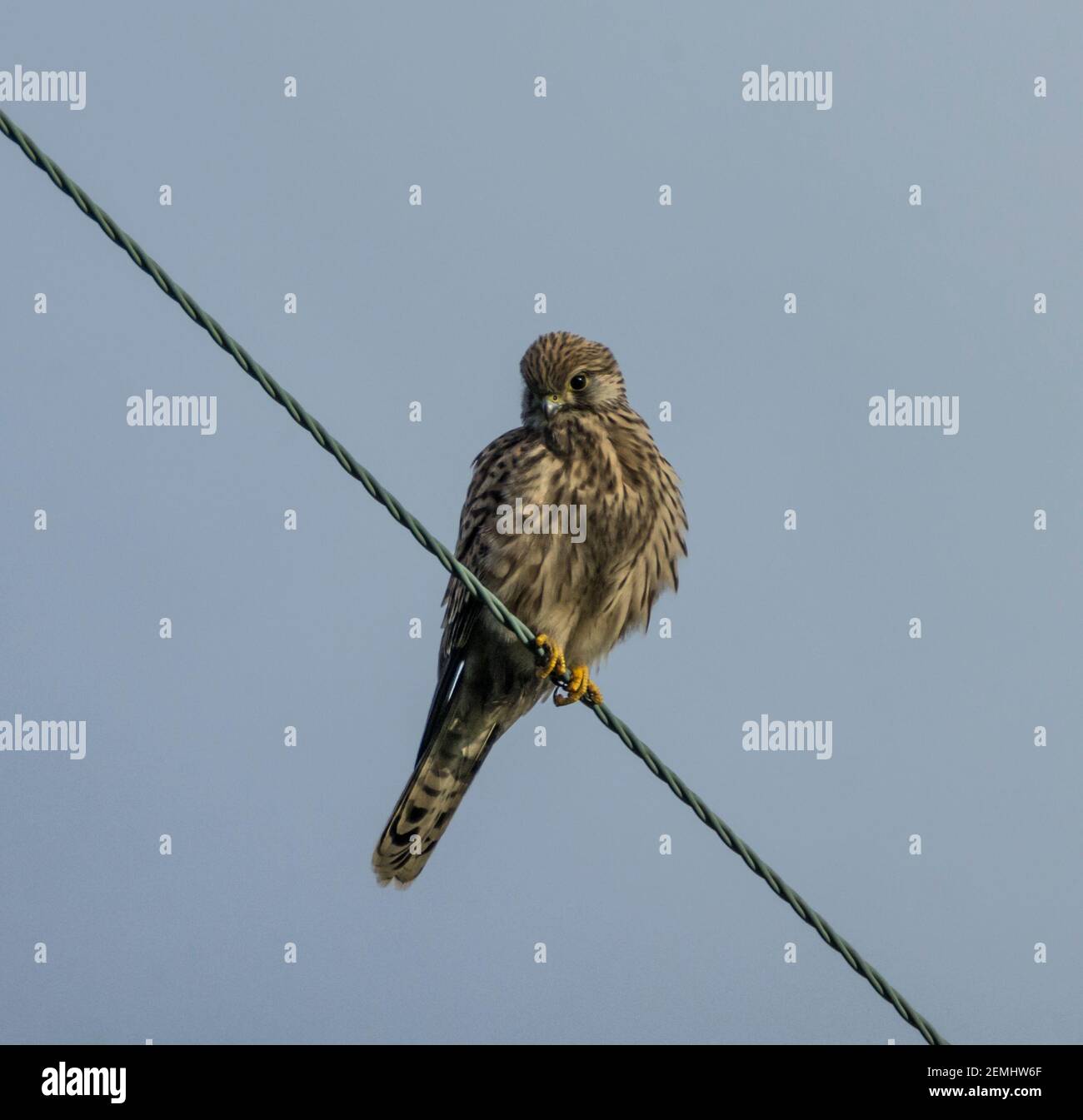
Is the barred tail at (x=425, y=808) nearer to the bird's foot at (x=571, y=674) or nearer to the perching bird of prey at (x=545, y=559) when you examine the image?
the perching bird of prey at (x=545, y=559)

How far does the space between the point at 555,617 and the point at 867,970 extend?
264 centimetres

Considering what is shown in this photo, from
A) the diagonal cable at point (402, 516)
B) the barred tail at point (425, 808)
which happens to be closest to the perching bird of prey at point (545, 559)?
the barred tail at point (425, 808)

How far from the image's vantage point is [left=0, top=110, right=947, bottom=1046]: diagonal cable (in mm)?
3910

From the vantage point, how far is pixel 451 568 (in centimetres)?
452

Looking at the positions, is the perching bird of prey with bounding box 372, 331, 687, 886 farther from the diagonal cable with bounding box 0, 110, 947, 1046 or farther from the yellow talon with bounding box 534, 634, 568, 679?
the diagonal cable with bounding box 0, 110, 947, 1046

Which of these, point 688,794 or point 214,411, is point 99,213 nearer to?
point 688,794

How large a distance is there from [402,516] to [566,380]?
103 inches

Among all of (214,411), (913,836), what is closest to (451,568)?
(214,411)

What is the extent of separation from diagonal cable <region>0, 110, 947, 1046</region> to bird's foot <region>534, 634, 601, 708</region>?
1433 millimetres

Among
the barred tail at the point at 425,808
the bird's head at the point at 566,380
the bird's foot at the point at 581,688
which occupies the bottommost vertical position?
the barred tail at the point at 425,808

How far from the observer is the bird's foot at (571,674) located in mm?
6270

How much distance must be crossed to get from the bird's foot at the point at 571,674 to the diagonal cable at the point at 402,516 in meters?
1.43

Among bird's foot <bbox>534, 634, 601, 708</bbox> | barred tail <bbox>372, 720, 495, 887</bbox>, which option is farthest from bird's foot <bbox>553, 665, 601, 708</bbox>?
barred tail <bbox>372, 720, 495, 887</bbox>

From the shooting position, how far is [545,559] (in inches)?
260
